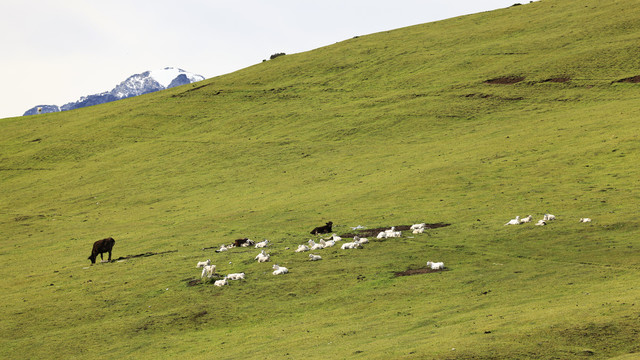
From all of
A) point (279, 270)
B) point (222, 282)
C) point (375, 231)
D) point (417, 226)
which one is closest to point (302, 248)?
point (279, 270)

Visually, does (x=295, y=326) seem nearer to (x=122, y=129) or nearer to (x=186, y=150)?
(x=186, y=150)

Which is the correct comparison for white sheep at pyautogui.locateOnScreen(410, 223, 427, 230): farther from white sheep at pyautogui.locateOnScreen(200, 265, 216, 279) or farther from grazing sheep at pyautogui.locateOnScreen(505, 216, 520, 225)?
white sheep at pyautogui.locateOnScreen(200, 265, 216, 279)

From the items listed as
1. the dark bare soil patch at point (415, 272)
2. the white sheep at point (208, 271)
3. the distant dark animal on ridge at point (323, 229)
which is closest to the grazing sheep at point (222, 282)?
the white sheep at point (208, 271)

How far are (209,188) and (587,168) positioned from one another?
1111 inches

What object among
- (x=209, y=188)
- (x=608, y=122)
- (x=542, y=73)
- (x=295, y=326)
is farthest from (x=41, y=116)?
(x=295, y=326)

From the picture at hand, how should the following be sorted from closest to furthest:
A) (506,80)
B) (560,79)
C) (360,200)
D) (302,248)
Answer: (302,248)
(360,200)
(560,79)
(506,80)

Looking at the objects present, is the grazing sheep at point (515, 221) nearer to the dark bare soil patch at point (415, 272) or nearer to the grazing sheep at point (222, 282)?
the dark bare soil patch at point (415, 272)

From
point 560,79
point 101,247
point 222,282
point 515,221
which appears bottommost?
point 515,221

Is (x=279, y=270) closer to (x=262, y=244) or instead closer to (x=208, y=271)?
(x=208, y=271)

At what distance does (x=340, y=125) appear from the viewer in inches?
2446

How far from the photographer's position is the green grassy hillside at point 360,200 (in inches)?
736

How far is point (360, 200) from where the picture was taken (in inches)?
1626

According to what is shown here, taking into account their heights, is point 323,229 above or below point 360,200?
above

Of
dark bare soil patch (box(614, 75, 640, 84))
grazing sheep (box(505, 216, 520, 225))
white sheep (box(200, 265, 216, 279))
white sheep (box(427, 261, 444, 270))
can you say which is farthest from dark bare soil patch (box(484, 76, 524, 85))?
white sheep (box(200, 265, 216, 279))
